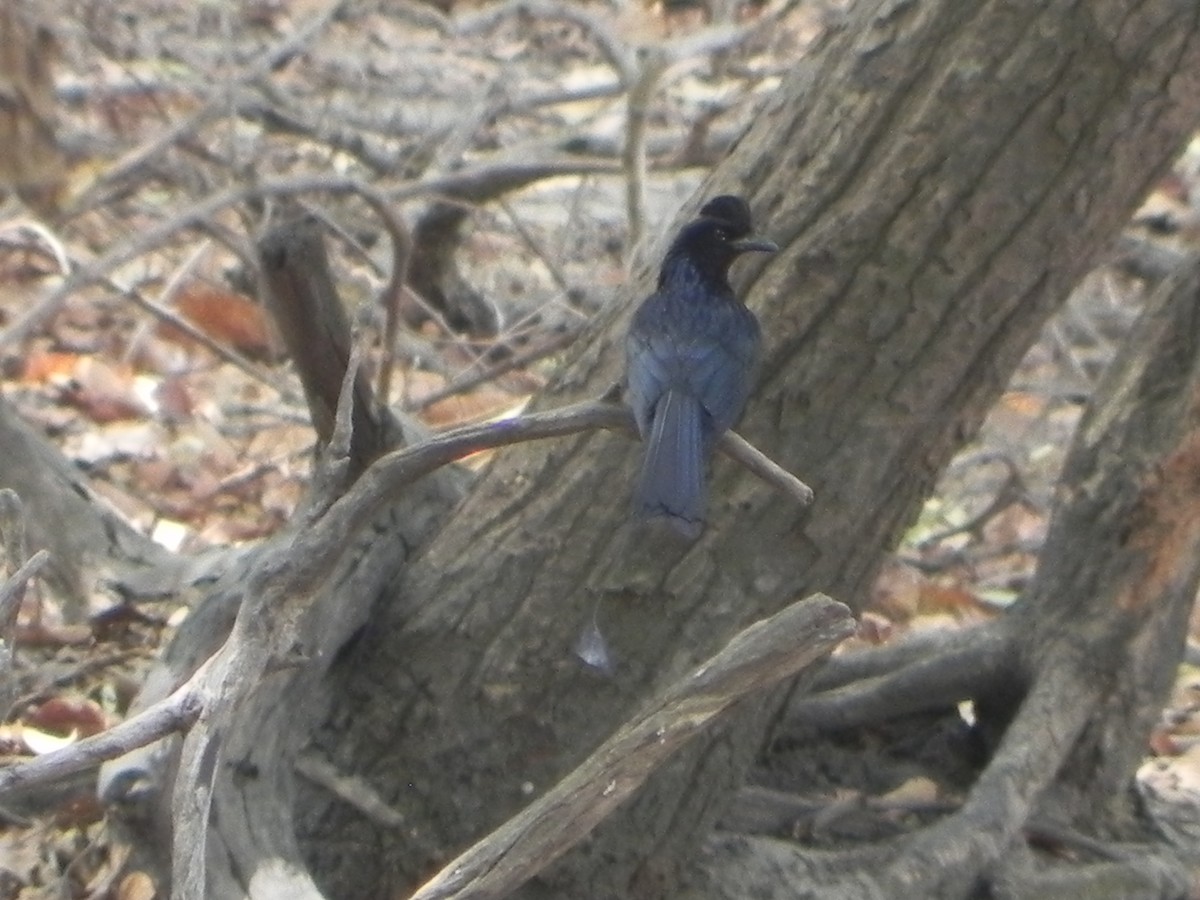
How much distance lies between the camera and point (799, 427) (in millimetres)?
3359

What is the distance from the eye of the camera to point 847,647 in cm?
509

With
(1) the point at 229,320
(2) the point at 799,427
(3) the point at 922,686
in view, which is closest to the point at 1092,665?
(3) the point at 922,686

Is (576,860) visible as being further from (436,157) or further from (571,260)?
(571,260)

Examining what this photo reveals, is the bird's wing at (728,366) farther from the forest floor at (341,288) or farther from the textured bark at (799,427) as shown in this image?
the forest floor at (341,288)

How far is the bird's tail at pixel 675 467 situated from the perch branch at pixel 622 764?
0.55 metres

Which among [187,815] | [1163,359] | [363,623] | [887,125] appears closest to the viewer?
[187,815]

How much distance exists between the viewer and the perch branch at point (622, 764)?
2521mm

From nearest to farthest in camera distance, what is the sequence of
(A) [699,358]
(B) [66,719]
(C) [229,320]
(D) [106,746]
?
(D) [106,746], (A) [699,358], (B) [66,719], (C) [229,320]

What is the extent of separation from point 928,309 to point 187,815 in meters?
1.44

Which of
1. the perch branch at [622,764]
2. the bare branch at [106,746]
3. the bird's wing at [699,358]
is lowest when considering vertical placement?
the bare branch at [106,746]

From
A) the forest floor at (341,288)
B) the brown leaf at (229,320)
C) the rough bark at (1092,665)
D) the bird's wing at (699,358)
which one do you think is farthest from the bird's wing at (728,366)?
the brown leaf at (229,320)

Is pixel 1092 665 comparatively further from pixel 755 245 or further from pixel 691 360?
pixel 691 360

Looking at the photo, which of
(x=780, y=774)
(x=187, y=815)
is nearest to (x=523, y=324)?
(x=780, y=774)

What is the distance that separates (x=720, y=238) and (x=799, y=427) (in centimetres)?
33
